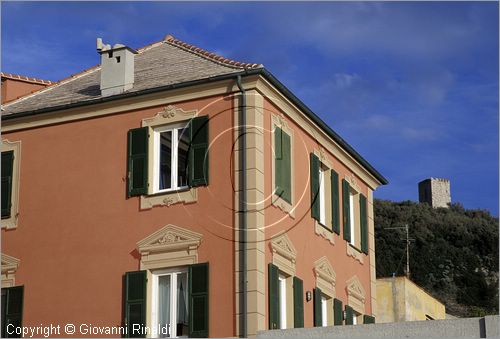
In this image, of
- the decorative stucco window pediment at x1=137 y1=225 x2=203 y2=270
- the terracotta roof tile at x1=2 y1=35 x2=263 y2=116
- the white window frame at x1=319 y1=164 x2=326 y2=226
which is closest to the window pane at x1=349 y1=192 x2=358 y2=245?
the white window frame at x1=319 y1=164 x2=326 y2=226

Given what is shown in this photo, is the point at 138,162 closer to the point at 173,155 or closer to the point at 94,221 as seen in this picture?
the point at 173,155

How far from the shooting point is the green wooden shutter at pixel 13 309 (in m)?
26.3

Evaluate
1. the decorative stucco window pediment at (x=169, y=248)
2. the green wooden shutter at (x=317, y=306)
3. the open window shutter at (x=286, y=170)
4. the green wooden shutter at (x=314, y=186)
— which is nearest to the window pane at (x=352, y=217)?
the green wooden shutter at (x=314, y=186)

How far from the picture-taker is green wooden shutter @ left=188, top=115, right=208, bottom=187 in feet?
83.1

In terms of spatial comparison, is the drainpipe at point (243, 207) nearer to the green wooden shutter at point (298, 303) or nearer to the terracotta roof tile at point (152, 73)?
the terracotta roof tile at point (152, 73)

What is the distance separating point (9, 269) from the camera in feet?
88.6

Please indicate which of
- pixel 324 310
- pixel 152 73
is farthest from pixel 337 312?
pixel 152 73

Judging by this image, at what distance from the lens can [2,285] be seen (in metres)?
26.9

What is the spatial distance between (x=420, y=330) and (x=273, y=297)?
15.2 feet

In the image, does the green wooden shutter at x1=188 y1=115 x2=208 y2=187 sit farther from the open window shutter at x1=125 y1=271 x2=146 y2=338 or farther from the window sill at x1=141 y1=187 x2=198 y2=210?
the open window shutter at x1=125 y1=271 x2=146 y2=338

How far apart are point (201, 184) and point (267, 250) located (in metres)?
2.11

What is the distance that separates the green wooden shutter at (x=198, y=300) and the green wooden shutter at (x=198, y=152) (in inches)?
78.7

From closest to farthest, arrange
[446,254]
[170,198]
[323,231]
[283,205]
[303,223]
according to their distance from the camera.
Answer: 1. [170,198]
2. [283,205]
3. [303,223]
4. [323,231]
5. [446,254]

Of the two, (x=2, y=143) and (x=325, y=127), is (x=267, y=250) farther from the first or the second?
(x=2, y=143)
